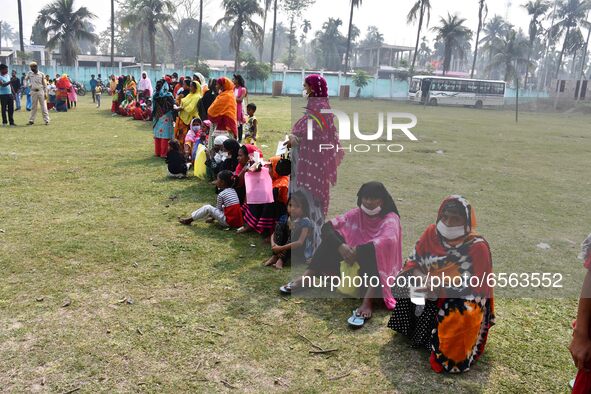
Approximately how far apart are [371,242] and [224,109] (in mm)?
4092

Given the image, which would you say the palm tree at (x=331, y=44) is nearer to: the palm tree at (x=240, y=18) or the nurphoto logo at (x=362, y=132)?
the palm tree at (x=240, y=18)

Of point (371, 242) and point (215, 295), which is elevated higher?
point (371, 242)

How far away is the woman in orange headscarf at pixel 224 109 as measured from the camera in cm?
687

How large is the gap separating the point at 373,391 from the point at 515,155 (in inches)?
219

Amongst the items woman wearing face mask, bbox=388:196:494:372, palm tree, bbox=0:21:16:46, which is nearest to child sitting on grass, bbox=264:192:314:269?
woman wearing face mask, bbox=388:196:494:372

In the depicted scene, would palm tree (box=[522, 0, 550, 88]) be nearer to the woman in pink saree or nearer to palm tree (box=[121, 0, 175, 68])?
palm tree (box=[121, 0, 175, 68])

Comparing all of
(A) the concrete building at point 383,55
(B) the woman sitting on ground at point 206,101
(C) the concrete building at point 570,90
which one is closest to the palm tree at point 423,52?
(A) the concrete building at point 383,55

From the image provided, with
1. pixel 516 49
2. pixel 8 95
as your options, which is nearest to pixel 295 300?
pixel 8 95

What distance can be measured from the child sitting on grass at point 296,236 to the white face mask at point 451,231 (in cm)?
142

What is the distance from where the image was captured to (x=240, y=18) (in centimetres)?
3503

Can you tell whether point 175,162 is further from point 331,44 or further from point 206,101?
point 331,44

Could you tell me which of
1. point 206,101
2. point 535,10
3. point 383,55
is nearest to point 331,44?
point 383,55

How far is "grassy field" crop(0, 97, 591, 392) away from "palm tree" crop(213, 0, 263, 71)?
30.3m

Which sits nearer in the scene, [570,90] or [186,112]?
[186,112]
